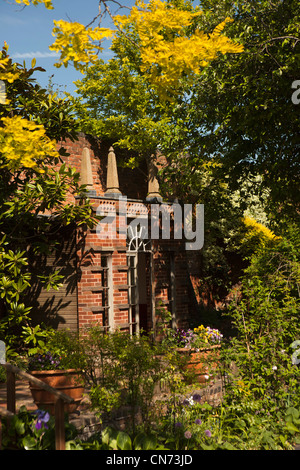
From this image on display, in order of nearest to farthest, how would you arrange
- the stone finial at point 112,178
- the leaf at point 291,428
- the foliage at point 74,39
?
the foliage at point 74,39 < the leaf at point 291,428 < the stone finial at point 112,178

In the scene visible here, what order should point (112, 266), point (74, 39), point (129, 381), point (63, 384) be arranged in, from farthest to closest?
point (112, 266), point (63, 384), point (129, 381), point (74, 39)

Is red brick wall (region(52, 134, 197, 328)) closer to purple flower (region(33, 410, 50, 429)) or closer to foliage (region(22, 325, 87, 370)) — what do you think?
foliage (region(22, 325, 87, 370))

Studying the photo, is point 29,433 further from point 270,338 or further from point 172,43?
point 172,43

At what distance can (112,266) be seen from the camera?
12125 mm

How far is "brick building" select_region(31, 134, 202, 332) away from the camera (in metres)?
11.4

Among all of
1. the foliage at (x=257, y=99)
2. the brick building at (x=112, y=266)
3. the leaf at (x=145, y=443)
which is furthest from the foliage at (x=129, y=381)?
the foliage at (x=257, y=99)

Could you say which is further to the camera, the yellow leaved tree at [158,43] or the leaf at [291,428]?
the leaf at [291,428]

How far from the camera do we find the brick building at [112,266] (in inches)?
449

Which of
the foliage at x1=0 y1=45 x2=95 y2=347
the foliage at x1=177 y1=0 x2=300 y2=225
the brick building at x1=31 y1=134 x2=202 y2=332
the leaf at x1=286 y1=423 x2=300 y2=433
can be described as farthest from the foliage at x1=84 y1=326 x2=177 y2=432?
the foliage at x1=177 y1=0 x2=300 y2=225

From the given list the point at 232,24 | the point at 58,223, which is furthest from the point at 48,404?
the point at 232,24

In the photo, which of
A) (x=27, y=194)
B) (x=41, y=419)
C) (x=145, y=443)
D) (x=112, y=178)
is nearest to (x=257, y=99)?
(x=112, y=178)

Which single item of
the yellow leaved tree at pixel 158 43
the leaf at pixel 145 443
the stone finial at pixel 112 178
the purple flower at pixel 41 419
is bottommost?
the leaf at pixel 145 443

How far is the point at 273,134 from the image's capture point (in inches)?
475

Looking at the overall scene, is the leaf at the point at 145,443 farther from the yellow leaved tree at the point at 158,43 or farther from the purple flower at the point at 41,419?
the yellow leaved tree at the point at 158,43
